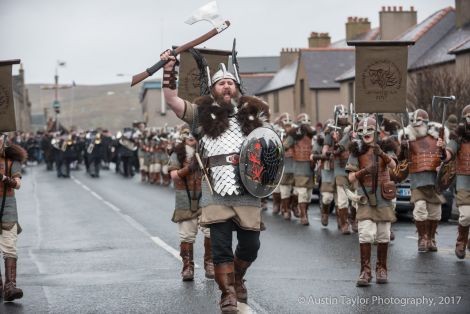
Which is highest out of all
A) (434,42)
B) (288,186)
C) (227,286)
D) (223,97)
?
(434,42)

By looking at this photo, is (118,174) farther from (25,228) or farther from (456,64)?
(25,228)

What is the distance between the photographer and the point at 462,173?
42.2 feet

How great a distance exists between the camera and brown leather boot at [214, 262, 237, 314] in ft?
26.3

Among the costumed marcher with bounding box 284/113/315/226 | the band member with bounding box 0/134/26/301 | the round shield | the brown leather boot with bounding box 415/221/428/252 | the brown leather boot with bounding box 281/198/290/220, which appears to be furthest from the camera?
the brown leather boot with bounding box 281/198/290/220

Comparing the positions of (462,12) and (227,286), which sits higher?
(462,12)

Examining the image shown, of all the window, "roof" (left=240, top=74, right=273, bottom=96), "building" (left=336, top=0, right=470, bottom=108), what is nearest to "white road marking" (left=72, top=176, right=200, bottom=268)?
"building" (left=336, top=0, right=470, bottom=108)

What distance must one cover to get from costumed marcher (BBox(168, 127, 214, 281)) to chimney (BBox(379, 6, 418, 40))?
37520 millimetres

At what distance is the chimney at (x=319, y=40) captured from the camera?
204 feet

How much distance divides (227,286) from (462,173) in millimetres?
5701

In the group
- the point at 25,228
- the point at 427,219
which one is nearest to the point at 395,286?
the point at 427,219

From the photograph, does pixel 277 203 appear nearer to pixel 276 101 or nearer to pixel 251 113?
pixel 251 113

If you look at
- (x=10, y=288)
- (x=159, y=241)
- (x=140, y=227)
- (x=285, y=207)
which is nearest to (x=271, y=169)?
(x=10, y=288)

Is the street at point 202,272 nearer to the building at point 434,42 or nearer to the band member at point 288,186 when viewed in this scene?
the band member at point 288,186

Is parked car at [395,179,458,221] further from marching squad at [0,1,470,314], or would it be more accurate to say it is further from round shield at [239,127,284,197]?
round shield at [239,127,284,197]
